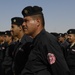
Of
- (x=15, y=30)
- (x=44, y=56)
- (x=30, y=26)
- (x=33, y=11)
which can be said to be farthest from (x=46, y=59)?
(x=15, y=30)

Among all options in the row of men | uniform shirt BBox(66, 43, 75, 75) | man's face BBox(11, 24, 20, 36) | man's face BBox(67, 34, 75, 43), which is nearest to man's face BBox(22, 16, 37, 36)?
the row of men

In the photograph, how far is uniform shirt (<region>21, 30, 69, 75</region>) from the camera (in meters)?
3.45

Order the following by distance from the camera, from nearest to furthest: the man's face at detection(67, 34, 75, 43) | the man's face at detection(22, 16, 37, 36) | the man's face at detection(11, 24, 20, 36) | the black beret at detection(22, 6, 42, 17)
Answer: the man's face at detection(22, 16, 37, 36), the black beret at detection(22, 6, 42, 17), the man's face at detection(11, 24, 20, 36), the man's face at detection(67, 34, 75, 43)

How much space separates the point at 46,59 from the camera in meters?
3.50

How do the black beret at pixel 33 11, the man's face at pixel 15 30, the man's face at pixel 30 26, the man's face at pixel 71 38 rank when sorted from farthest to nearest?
the man's face at pixel 71 38 < the man's face at pixel 15 30 < the black beret at pixel 33 11 < the man's face at pixel 30 26

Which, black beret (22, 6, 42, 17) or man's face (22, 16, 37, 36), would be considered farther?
black beret (22, 6, 42, 17)

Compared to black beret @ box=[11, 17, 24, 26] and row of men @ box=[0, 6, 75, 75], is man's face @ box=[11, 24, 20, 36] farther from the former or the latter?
row of men @ box=[0, 6, 75, 75]

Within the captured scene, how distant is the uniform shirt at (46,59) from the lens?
345 centimetres

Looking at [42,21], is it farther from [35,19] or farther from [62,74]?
[62,74]

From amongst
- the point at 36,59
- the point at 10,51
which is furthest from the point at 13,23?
the point at 36,59

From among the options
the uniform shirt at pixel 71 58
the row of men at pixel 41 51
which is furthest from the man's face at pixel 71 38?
the row of men at pixel 41 51

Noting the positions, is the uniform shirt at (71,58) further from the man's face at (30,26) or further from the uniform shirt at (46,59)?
the uniform shirt at (46,59)

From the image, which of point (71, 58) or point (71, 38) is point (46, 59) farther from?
point (71, 38)

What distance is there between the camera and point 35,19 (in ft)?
12.7
